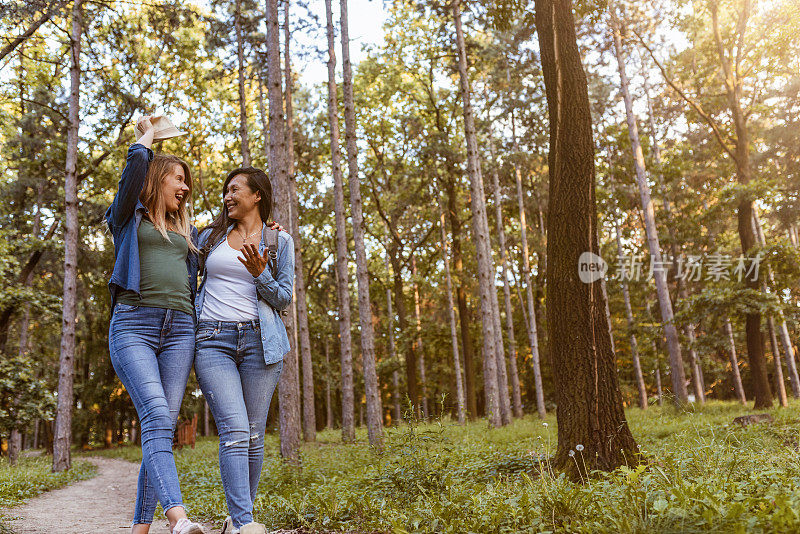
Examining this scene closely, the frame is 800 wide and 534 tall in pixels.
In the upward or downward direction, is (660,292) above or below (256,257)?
above

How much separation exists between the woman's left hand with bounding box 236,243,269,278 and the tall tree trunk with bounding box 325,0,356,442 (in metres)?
11.7

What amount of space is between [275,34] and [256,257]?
29.2 ft

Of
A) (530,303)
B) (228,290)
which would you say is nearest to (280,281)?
(228,290)

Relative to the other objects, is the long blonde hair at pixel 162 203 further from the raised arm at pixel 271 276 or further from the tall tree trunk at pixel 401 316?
the tall tree trunk at pixel 401 316

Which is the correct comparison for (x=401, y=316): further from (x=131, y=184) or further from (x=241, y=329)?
(x=131, y=184)

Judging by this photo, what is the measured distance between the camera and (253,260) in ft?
11.1

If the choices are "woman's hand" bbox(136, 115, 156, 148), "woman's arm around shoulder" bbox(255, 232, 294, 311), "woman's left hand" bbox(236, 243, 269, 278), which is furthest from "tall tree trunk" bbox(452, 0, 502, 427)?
"woman's hand" bbox(136, 115, 156, 148)

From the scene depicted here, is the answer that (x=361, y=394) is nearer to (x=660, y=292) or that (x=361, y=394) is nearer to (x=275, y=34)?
(x=660, y=292)

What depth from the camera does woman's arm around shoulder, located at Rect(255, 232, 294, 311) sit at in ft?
11.5

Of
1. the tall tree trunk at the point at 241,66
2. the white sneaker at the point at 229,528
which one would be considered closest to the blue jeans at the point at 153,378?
the white sneaker at the point at 229,528

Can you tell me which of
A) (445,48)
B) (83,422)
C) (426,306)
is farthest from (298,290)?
(83,422)

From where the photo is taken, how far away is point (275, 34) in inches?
431

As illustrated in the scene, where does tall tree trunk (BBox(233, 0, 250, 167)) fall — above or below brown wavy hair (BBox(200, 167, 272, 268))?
above

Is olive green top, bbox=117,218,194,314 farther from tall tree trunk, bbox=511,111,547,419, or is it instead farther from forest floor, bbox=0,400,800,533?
tall tree trunk, bbox=511,111,547,419
